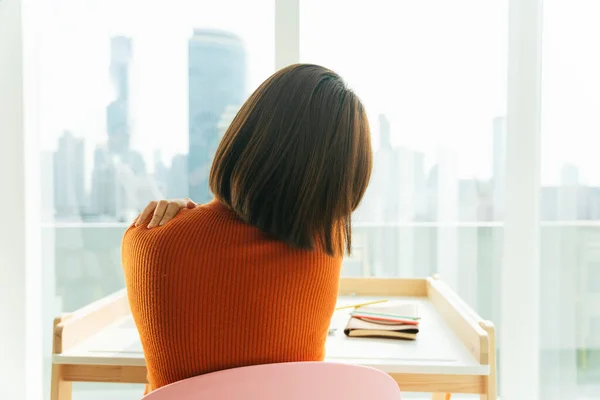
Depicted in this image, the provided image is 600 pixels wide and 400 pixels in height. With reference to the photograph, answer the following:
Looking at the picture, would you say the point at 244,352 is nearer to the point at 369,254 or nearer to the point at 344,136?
the point at 344,136

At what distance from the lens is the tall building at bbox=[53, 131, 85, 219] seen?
1983 mm

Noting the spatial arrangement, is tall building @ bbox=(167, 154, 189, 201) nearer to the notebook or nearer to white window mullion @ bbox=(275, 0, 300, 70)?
white window mullion @ bbox=(275, 0, 300, 70)

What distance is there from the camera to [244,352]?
794mm

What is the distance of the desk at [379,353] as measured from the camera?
3.46 ft

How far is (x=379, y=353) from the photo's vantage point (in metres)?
1.12

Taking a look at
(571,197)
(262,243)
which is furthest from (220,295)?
(571,197)

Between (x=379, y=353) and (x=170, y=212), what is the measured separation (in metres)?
0.51

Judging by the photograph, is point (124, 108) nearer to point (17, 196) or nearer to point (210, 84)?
point (210, 84)

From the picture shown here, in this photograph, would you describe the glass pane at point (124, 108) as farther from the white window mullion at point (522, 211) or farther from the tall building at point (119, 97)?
the white window mullion at point (522, 211)

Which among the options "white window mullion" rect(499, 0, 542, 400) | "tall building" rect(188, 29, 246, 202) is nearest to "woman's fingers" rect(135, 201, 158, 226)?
"tall building" rect(188, 29, 246, 202)

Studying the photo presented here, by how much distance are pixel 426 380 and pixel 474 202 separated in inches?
37.3

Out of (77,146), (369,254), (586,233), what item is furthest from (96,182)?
(586,233)

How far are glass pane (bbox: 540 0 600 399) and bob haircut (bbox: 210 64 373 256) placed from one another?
3.82 feet

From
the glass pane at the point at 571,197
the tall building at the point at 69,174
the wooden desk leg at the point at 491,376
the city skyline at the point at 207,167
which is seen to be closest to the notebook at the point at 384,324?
the wooden desk leg at the point at 491,376
